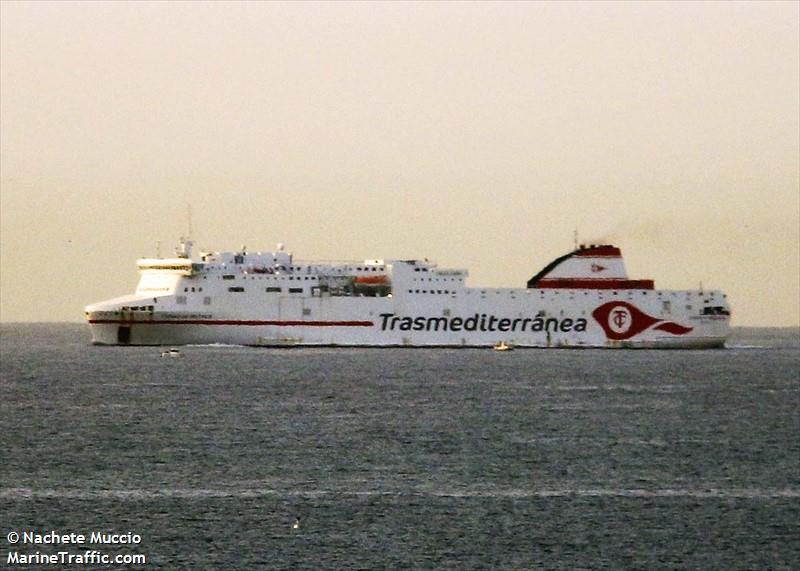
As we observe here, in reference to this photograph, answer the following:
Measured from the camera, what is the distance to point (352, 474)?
31375 millimetres

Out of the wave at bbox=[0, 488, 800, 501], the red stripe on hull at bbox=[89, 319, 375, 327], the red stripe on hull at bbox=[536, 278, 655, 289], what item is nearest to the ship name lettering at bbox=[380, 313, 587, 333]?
the red stripe on hull at bbox=[536, 278, 655, 289]

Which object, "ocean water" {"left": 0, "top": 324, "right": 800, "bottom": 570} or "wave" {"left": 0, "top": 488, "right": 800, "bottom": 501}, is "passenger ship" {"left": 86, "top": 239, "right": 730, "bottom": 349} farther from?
"wave" {"left": 0, "top": 488, "right": 800, "bottom": 501}

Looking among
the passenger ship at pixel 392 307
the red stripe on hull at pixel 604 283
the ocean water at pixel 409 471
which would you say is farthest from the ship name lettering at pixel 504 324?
the ocean water at pixel 409 471

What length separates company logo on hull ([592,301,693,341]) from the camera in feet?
253

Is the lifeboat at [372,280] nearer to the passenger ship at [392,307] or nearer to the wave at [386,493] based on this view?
the passenger ship at [392,307]

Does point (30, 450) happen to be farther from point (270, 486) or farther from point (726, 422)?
point (726, 422)

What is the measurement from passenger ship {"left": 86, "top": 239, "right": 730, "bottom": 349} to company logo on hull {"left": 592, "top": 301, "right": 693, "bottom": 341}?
0.16 feet

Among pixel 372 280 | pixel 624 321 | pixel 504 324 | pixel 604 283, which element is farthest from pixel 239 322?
pixel 624 321

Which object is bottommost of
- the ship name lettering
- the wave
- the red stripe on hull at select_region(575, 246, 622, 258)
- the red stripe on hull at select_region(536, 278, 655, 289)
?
the wave

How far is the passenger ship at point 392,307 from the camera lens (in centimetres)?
7344

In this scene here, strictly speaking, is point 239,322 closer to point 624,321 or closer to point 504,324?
point 504,324

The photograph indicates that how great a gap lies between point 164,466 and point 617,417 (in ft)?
55.2

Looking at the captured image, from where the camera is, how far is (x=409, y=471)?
31891 mm

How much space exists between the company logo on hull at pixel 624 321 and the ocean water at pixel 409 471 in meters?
16.5
